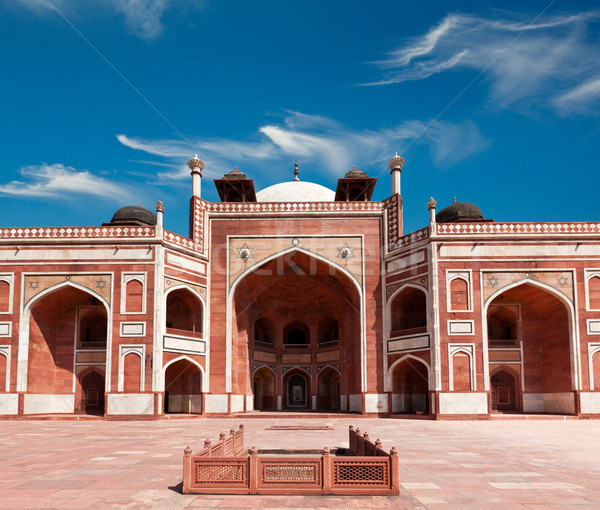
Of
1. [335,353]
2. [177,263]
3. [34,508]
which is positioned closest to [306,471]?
[34,508]

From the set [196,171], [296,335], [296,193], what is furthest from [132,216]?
[296,335]

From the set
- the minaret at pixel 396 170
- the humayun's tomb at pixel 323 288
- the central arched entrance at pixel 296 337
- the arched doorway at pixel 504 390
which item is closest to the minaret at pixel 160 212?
the humayun's tomb at pixel 323 288

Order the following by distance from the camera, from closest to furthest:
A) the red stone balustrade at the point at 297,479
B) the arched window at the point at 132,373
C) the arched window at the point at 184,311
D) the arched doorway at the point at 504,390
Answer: the red stone balustrade at the point at 297,479 < the arched window at the point at 132,373 < the arched doorway at the point at 504,390 < the arched window at the point at 184,311

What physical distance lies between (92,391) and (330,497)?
64.0 ft

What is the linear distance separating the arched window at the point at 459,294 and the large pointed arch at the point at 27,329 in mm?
13273

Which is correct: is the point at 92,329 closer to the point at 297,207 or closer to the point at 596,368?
the point at 297,207

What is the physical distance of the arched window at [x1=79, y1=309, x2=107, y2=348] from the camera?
24.1 m

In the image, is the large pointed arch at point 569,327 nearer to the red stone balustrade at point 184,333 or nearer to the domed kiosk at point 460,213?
the domed kiosk at point 460,213

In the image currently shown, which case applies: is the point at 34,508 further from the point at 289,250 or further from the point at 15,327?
the point at 289,250

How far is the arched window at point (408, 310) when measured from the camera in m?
24.0

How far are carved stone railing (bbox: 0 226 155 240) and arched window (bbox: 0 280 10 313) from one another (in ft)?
6.19

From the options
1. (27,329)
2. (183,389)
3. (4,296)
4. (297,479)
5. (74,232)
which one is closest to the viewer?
(297,479)

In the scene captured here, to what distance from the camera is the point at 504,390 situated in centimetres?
2350

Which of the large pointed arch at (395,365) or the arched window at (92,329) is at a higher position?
the arched window at (92,329)
